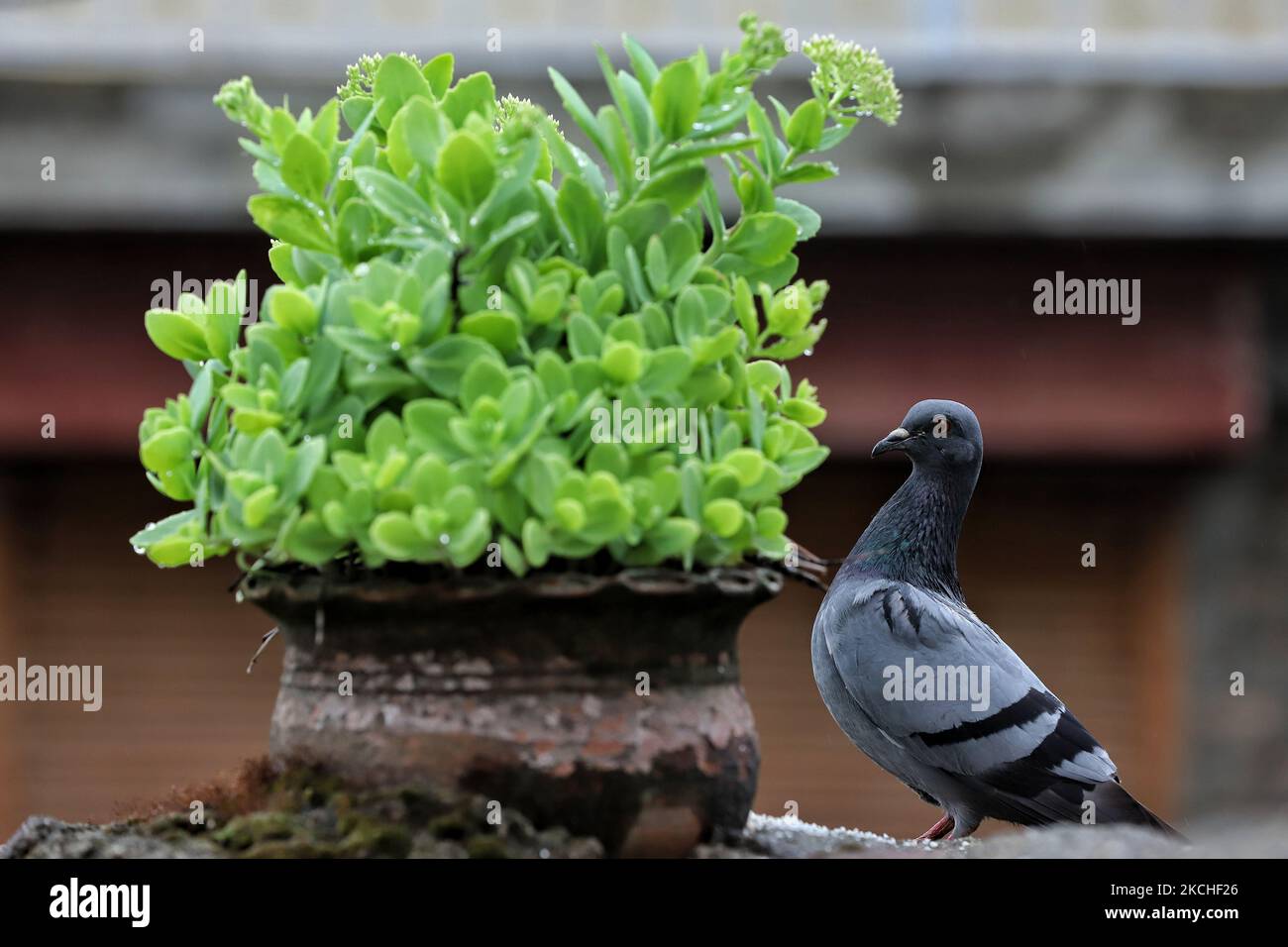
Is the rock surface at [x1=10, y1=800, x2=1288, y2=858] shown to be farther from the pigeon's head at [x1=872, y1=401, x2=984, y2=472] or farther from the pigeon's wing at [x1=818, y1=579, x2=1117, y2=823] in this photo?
the pigeon's head at [x1=872, y1=401, x2=984, y2=472]

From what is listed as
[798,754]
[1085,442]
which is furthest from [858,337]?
[798,754]

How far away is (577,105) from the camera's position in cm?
137

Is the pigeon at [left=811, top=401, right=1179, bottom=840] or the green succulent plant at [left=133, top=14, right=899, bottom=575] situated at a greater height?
the green succulent plant at [left=133, top=14, right=899, bottom=575]

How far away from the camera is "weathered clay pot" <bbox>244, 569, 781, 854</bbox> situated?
1.35 metres

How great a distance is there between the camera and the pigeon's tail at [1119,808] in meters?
1.70

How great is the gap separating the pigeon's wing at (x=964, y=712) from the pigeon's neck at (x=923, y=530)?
0.07m

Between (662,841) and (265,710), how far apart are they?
147 inches
